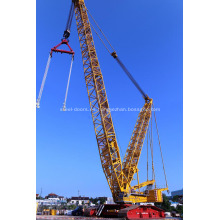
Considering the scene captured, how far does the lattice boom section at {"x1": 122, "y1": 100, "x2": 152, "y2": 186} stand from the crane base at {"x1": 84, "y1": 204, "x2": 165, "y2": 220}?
13.9 ft

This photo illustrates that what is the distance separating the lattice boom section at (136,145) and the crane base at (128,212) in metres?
4.23

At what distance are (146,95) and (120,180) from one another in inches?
503

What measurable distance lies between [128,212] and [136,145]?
1056 cm

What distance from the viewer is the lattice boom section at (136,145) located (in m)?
25.3

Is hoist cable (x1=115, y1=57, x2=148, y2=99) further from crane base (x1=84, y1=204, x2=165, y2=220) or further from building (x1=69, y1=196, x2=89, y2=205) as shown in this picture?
building (x1=69, y1=196, x2=89, y2=205)

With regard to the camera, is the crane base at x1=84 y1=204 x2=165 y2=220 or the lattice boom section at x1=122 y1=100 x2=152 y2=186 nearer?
the crane base at x1=84 y1=204 x2=165 y2=220

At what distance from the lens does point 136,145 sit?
87.5 feet

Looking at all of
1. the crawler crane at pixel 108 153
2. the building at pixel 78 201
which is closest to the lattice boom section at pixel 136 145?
the crawler crane at pixel 108 153

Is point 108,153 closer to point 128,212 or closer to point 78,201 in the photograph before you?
point 128,212

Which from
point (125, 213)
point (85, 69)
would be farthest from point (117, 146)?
point (85, 69)

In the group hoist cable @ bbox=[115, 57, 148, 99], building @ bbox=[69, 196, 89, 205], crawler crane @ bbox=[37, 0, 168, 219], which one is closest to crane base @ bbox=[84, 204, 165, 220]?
crawler crane @ bbox=[37, 0, 168, 219]

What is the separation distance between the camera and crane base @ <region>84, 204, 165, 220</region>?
17.2 metres
